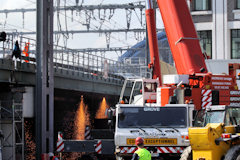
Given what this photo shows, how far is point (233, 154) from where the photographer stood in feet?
47.3

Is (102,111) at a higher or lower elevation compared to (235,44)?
lower

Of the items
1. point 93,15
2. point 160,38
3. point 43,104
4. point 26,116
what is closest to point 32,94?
point 26,116

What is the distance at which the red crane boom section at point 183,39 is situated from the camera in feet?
64.2

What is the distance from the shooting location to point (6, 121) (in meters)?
25.5

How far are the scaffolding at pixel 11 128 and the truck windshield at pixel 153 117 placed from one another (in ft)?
25.3

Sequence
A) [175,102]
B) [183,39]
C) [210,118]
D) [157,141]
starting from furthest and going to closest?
1. [183,39]
2. [175,102]
3. [157,141]
4. [210,118]

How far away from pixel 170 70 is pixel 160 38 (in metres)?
60.2

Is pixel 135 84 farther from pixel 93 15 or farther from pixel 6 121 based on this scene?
pixel 93 15

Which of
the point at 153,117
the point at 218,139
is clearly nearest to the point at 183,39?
the point at 153,117

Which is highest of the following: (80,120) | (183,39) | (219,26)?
(219,26)

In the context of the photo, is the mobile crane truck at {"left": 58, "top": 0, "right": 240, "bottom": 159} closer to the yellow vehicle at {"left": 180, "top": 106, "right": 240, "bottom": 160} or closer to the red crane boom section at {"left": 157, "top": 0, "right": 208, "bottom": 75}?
the red crane boom section at {"left": 157, "top": 0, "right": 208, "bottom": 75}

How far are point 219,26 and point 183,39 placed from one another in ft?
Answer: 53.5

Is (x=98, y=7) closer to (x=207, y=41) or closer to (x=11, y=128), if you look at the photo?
(x=207, y=41)

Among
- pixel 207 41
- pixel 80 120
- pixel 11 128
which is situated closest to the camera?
pixel 11 128
